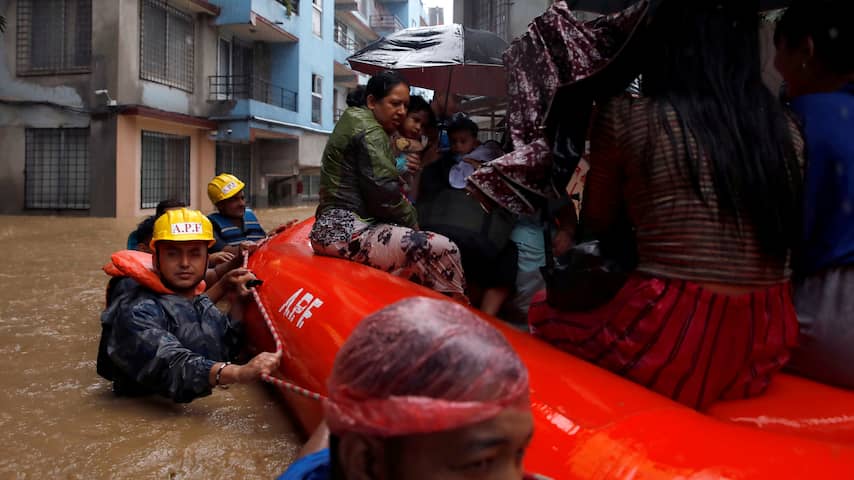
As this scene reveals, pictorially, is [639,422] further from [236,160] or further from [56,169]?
[236,160]

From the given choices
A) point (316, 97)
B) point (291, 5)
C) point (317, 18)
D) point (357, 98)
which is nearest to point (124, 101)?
point (291, 5)

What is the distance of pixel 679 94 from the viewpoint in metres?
1.90

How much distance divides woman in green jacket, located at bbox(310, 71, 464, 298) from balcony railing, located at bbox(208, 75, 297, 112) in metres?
14.0

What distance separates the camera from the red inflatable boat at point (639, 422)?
1476 millimetres

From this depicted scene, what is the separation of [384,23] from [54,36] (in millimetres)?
20152

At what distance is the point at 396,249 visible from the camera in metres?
3.53

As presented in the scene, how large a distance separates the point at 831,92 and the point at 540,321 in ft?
3.71

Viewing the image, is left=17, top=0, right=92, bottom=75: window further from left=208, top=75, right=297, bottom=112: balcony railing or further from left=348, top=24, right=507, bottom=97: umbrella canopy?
left=348, top=24, right=507, bottom=97: umbrella canopy

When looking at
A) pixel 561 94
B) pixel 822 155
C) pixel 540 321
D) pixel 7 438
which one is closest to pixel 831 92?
pixel 822 155

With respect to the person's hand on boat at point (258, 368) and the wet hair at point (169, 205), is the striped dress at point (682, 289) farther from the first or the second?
the wet hair at point (169, 205)

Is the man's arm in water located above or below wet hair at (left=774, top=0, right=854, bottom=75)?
below

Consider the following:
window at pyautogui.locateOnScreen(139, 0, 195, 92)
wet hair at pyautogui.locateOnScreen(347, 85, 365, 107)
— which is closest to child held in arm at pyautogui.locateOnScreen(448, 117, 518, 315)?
wet hair at pyautogui.locateOnScreen(347, 85, 365, 107)

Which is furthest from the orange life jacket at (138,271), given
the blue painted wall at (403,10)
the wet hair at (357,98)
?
the blue painted wall at (403,10)

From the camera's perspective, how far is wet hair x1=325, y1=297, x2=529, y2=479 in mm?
914
